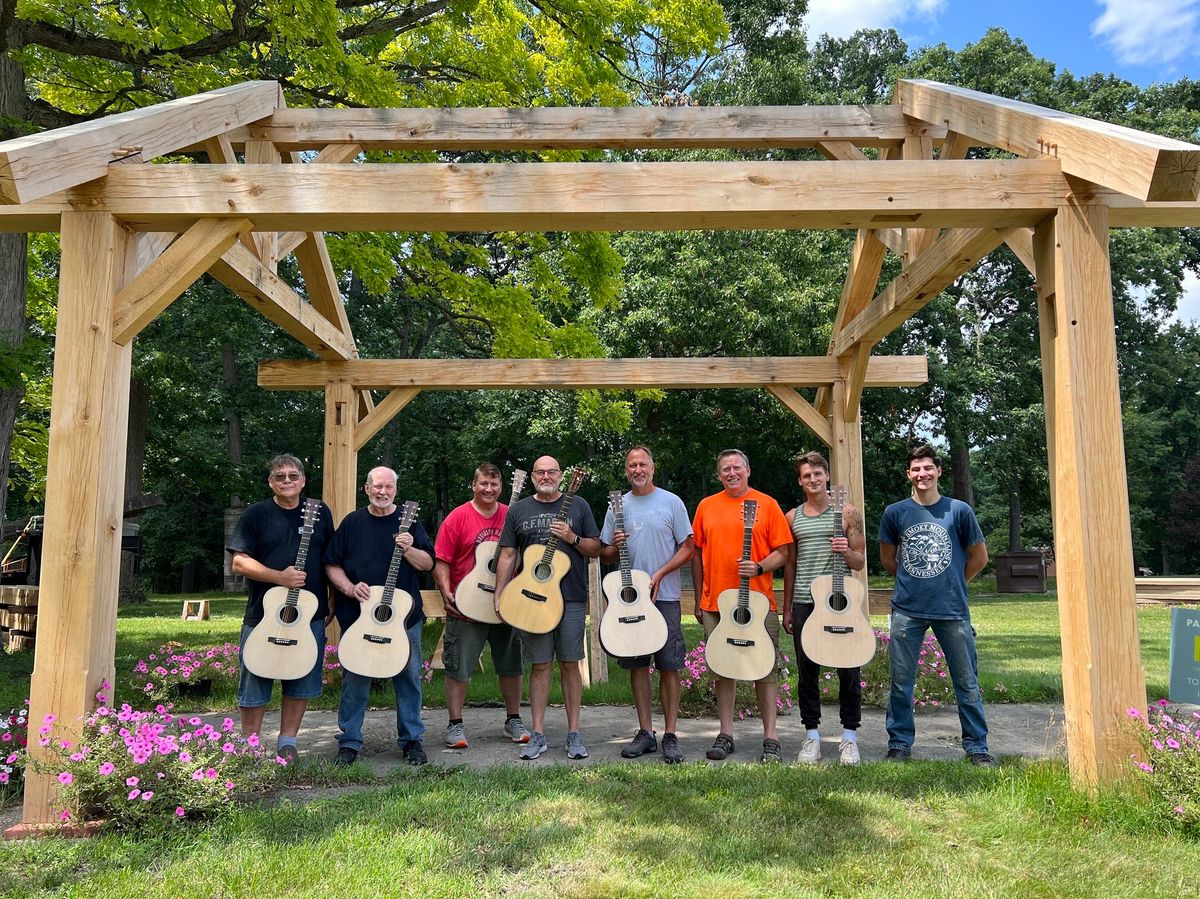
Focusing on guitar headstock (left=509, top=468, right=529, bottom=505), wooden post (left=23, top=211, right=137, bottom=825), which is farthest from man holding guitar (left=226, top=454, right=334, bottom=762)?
guitar headstock (left=509, top=468, right=529, bottom=505)

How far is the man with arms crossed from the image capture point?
4941mm

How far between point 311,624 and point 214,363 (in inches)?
956

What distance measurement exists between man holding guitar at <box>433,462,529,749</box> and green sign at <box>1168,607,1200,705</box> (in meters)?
3.44

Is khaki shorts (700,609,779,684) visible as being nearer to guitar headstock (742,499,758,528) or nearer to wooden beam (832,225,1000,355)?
guitar headstock (742,499,758,528)

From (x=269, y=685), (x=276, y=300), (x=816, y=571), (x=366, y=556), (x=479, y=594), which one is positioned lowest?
(x=269, y=685)

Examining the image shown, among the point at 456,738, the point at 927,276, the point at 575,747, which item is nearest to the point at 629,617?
the point at 575,747

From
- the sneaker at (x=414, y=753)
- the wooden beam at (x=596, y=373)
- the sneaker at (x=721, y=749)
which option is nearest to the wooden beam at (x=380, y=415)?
the wooden beam at (x=596, y=373)

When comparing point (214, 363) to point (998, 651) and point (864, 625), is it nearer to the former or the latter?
point (998, 651)

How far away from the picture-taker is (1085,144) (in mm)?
4117

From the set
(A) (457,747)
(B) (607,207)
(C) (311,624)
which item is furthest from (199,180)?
(A) (457,747)

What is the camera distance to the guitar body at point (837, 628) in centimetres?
488

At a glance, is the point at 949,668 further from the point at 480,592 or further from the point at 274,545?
the point at 274,545

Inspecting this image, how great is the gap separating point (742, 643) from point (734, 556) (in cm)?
48

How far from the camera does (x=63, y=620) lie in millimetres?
4055
